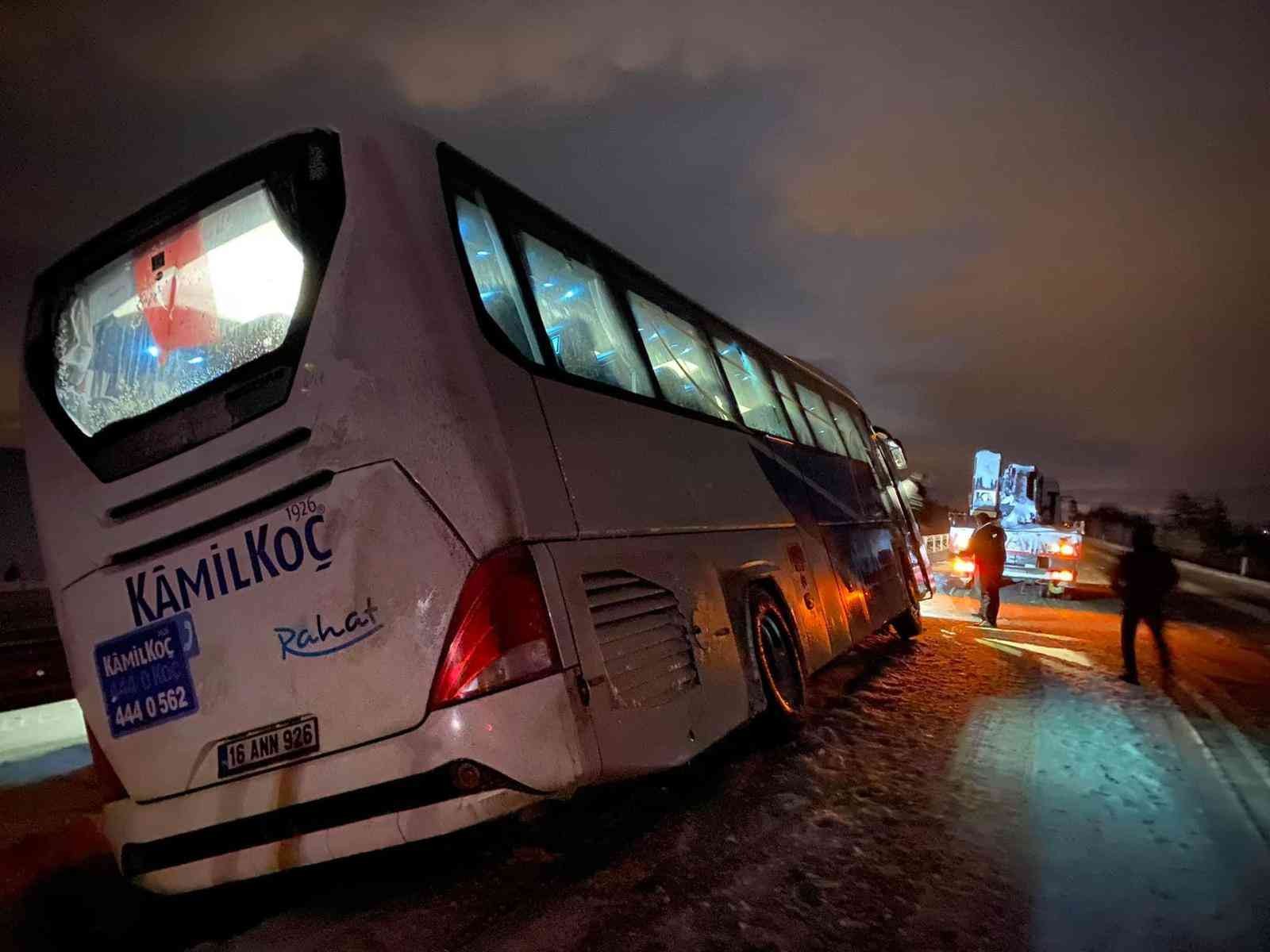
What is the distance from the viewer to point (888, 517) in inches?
394

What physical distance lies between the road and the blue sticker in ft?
3.05

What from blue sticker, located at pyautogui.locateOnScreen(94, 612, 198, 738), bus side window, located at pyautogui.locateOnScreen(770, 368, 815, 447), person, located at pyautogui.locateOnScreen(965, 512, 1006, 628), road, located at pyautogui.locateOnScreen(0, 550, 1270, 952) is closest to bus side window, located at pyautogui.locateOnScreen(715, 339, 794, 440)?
bus side window, located at pyautogui.locateOnScreen(770, 368, 815, 447)

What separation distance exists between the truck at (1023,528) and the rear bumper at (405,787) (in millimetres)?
12676

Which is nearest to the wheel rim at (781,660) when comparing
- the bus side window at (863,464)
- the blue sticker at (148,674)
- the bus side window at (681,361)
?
the bus side window at (681,361)

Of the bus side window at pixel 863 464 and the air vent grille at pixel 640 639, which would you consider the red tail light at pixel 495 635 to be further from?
the bus side window at pixel 863 464

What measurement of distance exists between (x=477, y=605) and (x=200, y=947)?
178cm

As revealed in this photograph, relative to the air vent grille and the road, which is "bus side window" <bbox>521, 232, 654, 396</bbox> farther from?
the road

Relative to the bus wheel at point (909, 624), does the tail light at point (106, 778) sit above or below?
above

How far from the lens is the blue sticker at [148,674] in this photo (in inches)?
119

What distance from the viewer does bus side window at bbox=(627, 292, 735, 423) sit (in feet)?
15.5

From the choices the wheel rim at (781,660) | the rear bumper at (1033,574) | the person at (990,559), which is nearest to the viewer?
the wheel rim at (781,660)

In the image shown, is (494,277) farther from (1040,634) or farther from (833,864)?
(1040,634)

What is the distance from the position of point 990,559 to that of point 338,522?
1111cm

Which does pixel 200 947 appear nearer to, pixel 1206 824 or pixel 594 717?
pixel 594 717
